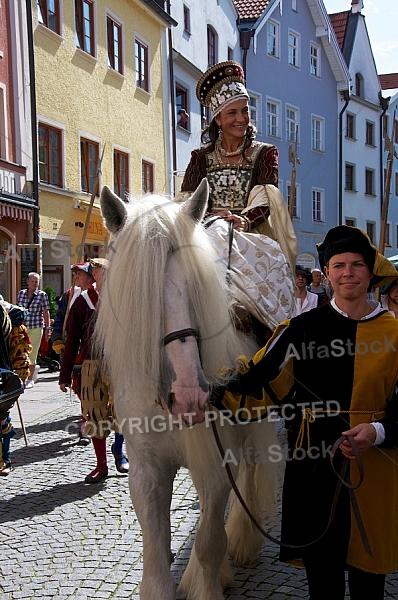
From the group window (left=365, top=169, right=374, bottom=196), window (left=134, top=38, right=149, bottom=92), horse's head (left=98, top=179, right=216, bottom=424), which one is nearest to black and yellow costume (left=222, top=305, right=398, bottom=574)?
horse's head (left=98, top=179, right=216, bottom=424)

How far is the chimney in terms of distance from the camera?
112 feet

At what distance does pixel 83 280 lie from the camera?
6.32 meters

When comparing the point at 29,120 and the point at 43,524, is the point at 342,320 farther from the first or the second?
the point at 29,120

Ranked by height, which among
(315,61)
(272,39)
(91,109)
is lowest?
(91,109)

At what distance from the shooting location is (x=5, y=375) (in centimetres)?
423

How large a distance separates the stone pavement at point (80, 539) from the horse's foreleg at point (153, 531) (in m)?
0.58

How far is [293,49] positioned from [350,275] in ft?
96.1

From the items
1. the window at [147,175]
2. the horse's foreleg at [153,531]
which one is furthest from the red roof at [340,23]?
the horse's foreleg at [153,531]

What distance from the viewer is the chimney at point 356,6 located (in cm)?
3401

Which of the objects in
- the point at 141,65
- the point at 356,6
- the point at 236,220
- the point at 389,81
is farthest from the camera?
the point at 389,81

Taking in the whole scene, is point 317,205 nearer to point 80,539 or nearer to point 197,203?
point 80,539

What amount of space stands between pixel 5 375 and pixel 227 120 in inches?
83.4

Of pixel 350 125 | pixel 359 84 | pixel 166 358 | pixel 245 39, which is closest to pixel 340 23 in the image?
pixel 359 84

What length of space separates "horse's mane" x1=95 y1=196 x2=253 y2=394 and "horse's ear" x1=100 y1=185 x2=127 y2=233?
4cm
